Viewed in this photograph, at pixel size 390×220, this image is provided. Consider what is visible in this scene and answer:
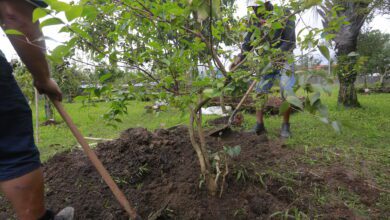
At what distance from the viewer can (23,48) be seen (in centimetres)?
127

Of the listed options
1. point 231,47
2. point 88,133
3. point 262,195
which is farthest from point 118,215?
point 88,133

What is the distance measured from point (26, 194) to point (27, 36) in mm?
738

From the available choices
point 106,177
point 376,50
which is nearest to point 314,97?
point 106,177

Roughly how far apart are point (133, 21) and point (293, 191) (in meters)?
1.38

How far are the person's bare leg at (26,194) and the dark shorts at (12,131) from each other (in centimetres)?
3

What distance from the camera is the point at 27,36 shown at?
1206 mm

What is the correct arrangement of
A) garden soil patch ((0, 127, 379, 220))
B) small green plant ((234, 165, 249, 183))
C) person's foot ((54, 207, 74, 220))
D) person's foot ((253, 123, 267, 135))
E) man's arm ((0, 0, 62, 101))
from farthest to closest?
person's foot ((253, 123, 267, 135)) < small green plant ((234, 165, 249, 183)) < garden soil patch ((0, 127, 379, 220)) < person's foot ((54, 207, 74, 220)) < man's arm ((0, 0, 62, 101))

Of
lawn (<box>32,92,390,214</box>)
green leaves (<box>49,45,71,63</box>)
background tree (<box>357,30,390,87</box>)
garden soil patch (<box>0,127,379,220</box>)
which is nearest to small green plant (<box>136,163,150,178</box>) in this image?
garden soil patch (<box>0,127,379,220</box>)

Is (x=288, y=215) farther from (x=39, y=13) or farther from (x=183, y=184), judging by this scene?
(x=39, y=13)

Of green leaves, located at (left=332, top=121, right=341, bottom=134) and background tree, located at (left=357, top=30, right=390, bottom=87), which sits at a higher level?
background tree, located at (left=357, top=30, right=390, bottom=87)

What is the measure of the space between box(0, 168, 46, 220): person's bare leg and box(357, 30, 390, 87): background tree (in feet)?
46.9

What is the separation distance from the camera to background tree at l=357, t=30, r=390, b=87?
12.9m

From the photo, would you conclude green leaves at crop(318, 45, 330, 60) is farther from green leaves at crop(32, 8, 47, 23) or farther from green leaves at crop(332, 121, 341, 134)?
green leaves at crop(32, 8, 47, 23)

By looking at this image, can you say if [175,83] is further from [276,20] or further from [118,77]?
[276,20]
